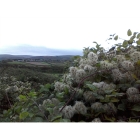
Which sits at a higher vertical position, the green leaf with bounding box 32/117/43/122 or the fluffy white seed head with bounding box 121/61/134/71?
the fluffy white seed head with bounding box 121/61/134/71

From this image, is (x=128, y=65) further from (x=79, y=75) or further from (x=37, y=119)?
(x=37, y=119)

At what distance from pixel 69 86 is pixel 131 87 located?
0.27 m

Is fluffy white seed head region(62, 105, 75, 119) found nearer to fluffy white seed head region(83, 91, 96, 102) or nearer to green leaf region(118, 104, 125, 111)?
fluffy white seed head region(83, 91, 96, 102)

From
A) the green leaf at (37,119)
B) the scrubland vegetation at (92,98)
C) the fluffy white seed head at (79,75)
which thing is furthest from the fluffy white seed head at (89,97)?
the green leaf at (37,119)

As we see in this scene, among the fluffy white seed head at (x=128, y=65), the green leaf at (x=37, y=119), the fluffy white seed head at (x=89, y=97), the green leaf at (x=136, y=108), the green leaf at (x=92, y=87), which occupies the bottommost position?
the green leaf at (x=37, y=119)

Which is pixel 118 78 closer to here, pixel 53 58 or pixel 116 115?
pixel 116 115

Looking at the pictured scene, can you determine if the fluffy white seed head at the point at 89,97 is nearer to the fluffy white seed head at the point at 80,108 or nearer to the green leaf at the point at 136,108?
the fluffy white seed head at the point at 80,108

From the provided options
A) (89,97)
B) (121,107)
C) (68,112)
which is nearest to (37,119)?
(68,112)

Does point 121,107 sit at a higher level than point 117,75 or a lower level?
lower

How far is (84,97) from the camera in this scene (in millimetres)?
871

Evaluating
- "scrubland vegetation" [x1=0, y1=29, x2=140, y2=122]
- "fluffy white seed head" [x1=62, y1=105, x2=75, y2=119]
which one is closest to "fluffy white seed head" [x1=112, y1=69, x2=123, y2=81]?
"scrubland vegetation" [x1=0, y1=29, x2=140, y2=122]

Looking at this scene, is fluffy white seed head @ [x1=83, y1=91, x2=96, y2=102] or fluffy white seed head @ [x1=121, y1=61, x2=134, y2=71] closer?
fluffy white seed head @ [x1=83, y1=91, x2=96, y2=102]
